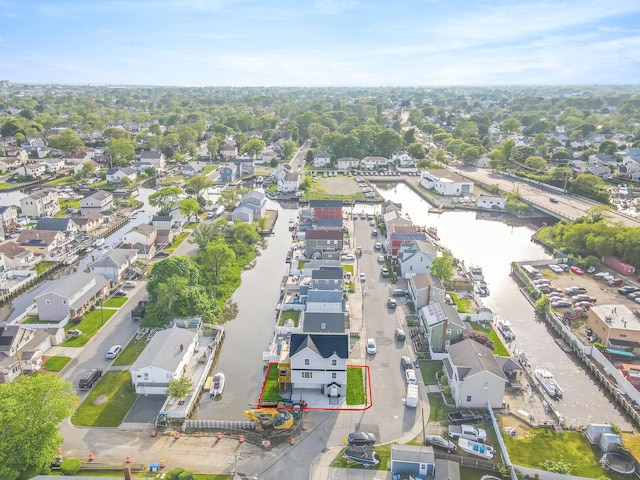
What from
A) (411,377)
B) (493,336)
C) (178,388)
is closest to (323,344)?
(411,377)

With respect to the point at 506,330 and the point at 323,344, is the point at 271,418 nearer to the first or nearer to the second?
the point at 323,344

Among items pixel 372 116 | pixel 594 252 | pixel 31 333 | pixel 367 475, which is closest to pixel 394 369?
pixel 367 475

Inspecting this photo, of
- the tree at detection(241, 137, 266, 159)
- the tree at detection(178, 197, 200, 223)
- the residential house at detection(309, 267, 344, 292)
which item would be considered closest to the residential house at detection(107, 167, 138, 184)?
the tree at detection(241, 137, 266, 159)

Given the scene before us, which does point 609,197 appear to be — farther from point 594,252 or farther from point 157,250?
point 157,250

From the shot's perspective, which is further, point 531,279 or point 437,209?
point 437,209

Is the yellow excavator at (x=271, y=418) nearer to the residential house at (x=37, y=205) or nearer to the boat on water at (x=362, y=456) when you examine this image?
the boat on water at (x=362, y=456)

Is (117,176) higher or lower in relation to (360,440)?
higher
